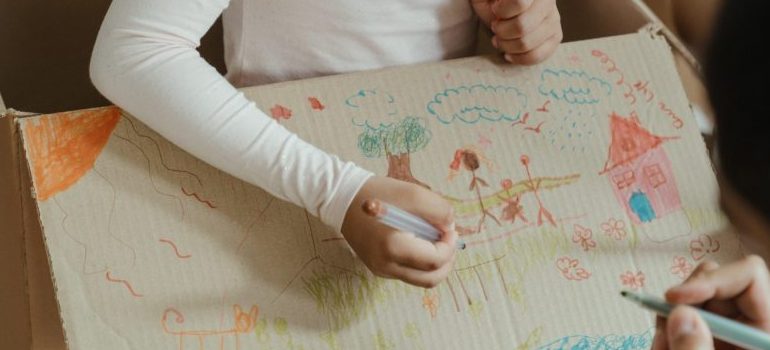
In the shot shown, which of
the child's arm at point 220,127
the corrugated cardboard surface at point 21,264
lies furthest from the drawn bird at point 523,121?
the corrugated cardboard surface at point 21,264

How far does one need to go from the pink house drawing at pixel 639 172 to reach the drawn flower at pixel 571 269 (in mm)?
54

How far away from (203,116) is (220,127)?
0.01 m

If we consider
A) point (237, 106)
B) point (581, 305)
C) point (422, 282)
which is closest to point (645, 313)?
point (581, 305)

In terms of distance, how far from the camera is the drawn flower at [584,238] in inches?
21.5

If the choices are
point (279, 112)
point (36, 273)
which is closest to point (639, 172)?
point (279, 112)

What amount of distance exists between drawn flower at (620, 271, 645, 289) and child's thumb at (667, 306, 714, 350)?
0.17 m

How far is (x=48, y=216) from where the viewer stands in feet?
1.59

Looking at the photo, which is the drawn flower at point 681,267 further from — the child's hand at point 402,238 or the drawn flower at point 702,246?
the child's hand at point 402,238

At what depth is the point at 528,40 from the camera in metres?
0.57

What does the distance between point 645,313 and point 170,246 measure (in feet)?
0.98

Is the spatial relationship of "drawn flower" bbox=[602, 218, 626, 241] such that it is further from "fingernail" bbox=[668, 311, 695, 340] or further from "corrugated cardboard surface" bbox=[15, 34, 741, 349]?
"fingernail" bbox=[668, 311, 695, 340]

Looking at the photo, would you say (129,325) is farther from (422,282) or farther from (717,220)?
(717,220)

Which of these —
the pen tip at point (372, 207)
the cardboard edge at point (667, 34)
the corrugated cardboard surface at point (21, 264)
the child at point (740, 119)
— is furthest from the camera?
the cardboard edge at point (667, 34)

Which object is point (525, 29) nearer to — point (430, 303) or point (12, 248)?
point (430, 303)
